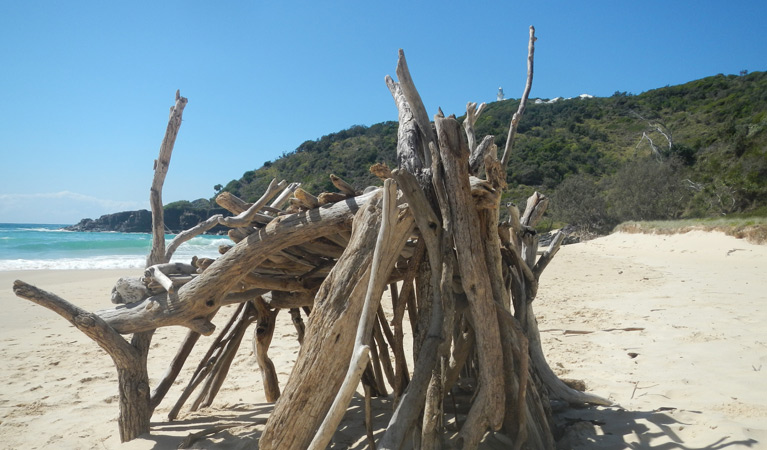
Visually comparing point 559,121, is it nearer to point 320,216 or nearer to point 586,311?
point 586,311

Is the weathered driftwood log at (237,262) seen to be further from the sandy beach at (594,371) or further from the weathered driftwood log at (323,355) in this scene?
the sandy beach at (594,371)

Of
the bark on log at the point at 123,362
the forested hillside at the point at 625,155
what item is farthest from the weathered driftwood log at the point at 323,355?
the forested hillside at the point at 625,155

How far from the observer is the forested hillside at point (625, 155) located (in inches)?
981

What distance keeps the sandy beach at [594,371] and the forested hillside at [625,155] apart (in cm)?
1143

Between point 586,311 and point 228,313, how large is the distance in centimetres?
664

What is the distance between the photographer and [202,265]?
3.24 m

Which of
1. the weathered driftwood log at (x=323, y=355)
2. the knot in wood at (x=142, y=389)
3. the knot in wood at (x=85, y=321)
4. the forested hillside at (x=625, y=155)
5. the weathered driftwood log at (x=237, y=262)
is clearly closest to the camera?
the weathered driftwood log at (x=323, y=355)

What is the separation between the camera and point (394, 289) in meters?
3.74

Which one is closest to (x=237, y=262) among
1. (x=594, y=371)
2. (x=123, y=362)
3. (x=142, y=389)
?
(x=123, y=362)

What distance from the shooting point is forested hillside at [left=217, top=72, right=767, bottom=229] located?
2492 cm

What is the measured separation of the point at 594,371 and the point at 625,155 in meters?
44.3

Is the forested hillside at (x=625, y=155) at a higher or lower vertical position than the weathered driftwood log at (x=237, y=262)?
higher

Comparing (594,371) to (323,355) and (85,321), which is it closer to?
(323,355)

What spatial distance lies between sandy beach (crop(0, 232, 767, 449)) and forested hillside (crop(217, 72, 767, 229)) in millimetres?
11426
